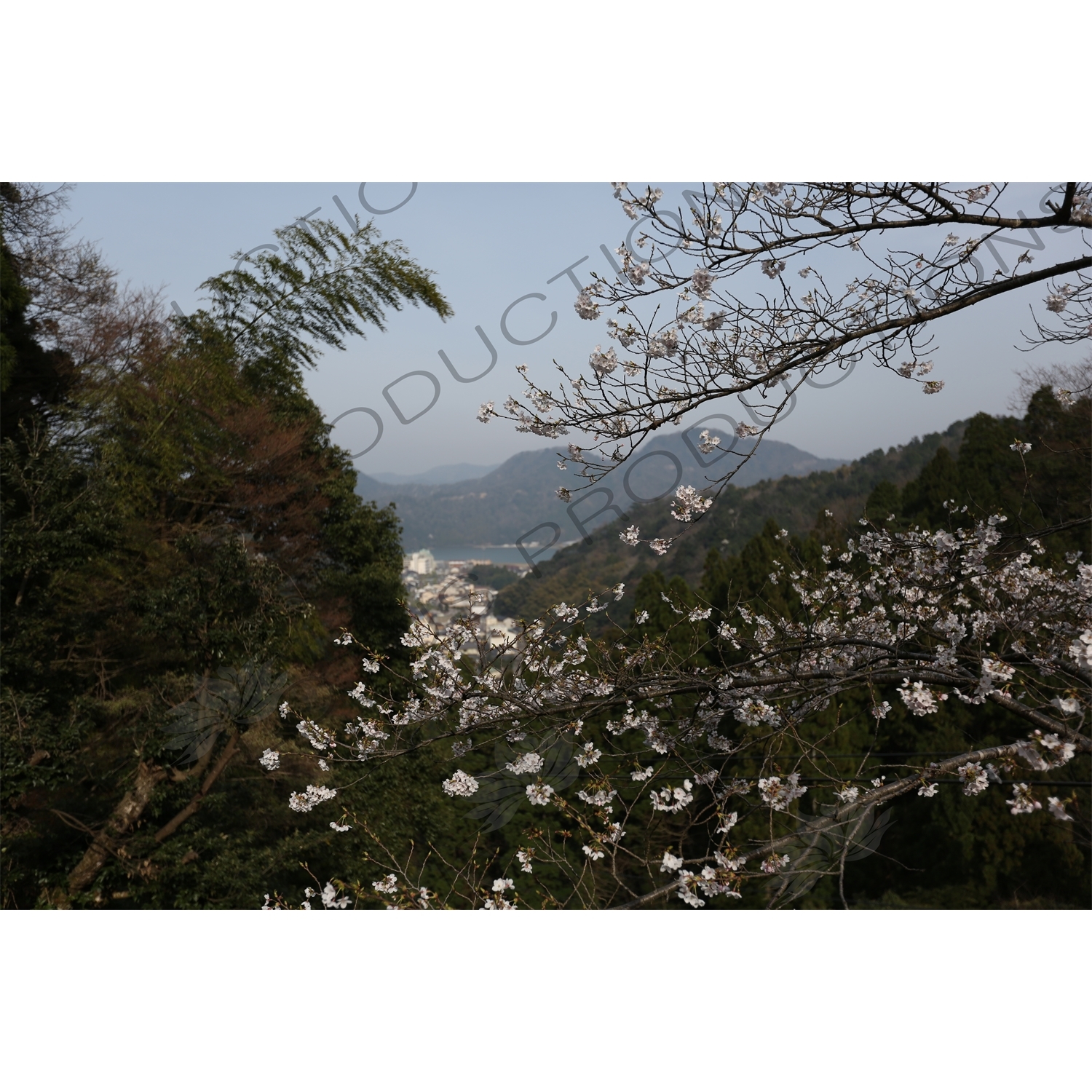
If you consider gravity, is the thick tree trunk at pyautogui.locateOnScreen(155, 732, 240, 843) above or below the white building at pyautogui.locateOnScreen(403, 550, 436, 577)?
below

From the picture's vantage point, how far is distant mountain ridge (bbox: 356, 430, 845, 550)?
2914 millimetres

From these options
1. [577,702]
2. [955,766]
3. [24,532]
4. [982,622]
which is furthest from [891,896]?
[24,532]

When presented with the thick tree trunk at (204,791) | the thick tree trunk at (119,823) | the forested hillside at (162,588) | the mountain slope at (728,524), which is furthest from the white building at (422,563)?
the thick tree trunk at (119,823)

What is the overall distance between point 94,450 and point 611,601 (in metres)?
3.65

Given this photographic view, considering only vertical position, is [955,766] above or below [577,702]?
below

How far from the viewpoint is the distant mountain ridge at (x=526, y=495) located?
115 inches

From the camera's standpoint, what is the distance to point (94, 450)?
4.17m

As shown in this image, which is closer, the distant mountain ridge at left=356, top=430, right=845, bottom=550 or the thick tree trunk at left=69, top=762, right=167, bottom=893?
the distant mountain ridge at left=356, top=430, right=845, bottom=550

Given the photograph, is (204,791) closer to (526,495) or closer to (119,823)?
(119,823)

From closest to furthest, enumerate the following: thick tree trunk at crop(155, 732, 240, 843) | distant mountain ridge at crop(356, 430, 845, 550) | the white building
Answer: distant mountain ridge at crop(356, 430, 845, 550), thick tree trunk at crop(155, 732, 240, 843), the white building

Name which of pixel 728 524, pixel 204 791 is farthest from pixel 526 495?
pixel 204 791

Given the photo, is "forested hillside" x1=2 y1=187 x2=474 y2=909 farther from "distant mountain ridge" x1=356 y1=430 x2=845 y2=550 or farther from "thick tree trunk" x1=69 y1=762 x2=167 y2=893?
"distant mountain ridge" x1=356 y1=430 x2=845 y2=550

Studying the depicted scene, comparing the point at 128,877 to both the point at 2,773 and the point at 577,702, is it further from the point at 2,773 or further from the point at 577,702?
the point at 577,702

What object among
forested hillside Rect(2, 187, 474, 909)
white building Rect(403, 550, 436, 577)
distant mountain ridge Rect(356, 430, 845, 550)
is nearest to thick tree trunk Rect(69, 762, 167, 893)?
forested hillside Rect(2, 187, 474, 909)
